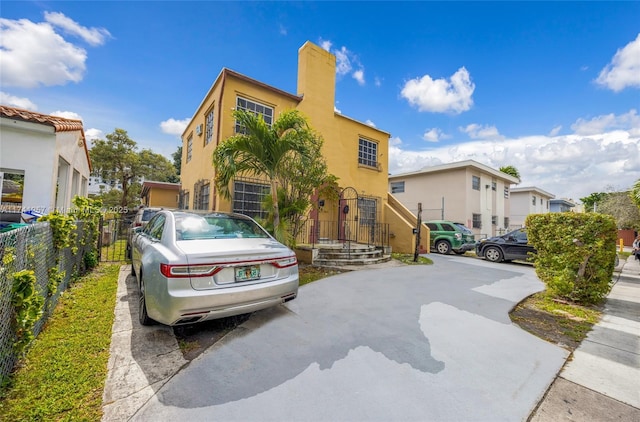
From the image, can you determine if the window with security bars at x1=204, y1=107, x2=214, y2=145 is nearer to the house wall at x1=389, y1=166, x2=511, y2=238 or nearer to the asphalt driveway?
the asphalt driveway

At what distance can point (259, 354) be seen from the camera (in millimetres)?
2963

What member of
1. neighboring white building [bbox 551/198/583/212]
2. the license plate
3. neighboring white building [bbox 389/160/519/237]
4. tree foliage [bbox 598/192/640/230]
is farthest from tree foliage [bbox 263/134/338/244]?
neighboring white building [bbox 551/198/583/212]

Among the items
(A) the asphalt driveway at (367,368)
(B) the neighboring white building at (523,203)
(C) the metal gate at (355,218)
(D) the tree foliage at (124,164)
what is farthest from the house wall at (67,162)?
(B) the neighboring white building at (523,203)

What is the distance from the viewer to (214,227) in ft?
13.5

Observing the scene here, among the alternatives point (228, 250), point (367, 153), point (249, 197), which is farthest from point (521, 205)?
point (228, 250)

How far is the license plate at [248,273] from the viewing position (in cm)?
326

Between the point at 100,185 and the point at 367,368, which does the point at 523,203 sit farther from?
the point at 100,185

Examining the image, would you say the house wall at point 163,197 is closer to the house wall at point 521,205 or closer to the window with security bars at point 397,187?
the window with security bars at point 397,187

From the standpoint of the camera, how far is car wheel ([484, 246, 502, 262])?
1092 centimetres

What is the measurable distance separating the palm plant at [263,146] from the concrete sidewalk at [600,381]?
18.7 feet

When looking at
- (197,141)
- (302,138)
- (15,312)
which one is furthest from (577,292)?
(197,141)

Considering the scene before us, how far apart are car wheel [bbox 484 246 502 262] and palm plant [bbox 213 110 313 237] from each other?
30.2 feet

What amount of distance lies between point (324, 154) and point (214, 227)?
25.3 ft

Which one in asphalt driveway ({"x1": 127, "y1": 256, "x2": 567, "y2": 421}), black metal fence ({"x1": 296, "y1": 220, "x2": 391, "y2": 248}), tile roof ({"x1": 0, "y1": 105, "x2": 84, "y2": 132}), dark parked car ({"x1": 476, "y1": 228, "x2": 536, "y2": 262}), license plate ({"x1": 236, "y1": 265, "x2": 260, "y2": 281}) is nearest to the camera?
asphalt driveway ({"x1": 127, "y1": 256, "x2": 567, "y2": 421})
